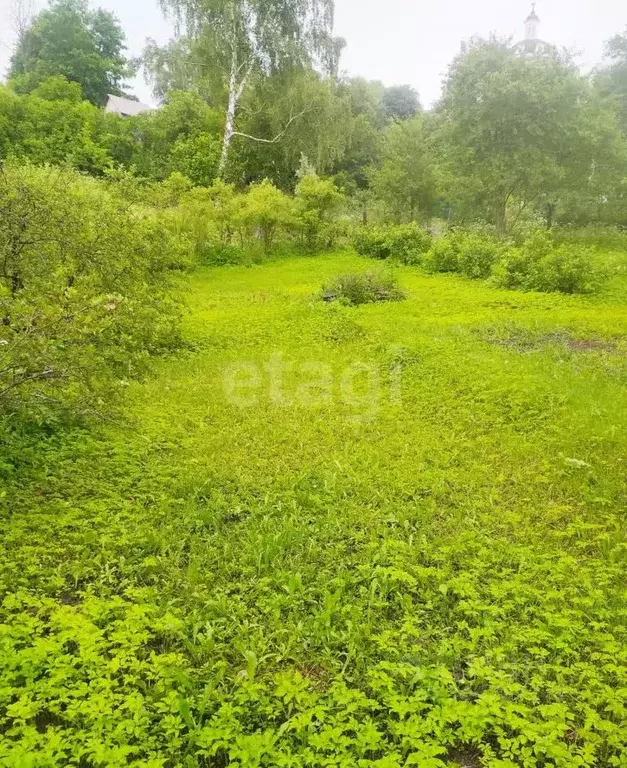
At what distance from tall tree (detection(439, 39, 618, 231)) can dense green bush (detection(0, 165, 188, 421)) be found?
15.4m

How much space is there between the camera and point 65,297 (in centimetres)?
448

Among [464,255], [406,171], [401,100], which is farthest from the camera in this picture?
[401,100]

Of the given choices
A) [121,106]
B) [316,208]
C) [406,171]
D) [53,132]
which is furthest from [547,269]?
[121,106]

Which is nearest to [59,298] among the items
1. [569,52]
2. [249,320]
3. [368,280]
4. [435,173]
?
[249,320]

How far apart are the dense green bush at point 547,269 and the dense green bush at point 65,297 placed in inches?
354

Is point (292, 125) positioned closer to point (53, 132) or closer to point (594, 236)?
point (53, 132)

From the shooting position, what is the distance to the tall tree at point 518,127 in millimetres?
18109

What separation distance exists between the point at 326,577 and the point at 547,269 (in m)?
11.0

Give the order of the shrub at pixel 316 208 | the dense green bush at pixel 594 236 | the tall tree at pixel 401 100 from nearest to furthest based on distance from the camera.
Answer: the shrub at pixel 316 208
the dense green bush at pixel 594 236
the tall tree at pixel 401 100

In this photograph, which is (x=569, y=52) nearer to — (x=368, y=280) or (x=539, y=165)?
(x=539, y=165)

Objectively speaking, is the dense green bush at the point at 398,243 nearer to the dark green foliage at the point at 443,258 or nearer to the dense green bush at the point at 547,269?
the dark green foliage at the point at 443,258

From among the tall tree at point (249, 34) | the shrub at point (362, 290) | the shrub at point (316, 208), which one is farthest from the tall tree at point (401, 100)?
the shrub at point (362, 290)

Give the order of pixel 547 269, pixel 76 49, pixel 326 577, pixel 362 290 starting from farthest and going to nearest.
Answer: pixel 76 49 → pixel 547 269 → pixel 362 290 → pixel 326 577

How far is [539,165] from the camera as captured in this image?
59.8 feet
